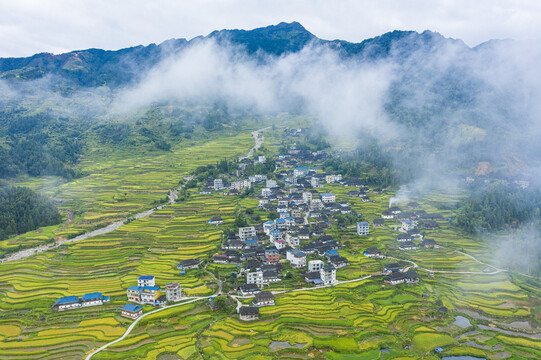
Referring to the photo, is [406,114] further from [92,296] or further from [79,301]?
[79,301]

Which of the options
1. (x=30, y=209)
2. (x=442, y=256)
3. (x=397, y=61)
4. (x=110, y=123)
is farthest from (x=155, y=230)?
(x=397, y=61)

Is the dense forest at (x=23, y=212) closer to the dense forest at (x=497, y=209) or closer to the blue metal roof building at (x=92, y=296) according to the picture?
the blue metal roof building at (x=92, y=296)

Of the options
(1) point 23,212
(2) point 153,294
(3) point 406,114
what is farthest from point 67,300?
Answer: (3) point 406,114

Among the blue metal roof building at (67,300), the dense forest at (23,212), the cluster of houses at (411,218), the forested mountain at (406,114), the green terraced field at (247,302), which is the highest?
the forested mountain at (406,114)

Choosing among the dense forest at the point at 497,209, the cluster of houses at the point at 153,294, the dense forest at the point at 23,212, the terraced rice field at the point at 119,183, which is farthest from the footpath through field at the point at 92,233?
the dense forest at the point at 497,209

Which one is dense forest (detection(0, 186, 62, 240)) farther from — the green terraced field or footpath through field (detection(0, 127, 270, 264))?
footpath through field (detection(0, 127, 270, 264))

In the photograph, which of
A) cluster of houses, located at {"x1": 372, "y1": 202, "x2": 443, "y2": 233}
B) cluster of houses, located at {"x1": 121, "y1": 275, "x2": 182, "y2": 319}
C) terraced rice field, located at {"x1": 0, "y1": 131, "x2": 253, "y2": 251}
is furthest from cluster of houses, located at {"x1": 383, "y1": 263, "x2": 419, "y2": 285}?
terraced rice field, located at {"x1": 0, "y1": 131, "x2": 253, "y2": 251}
